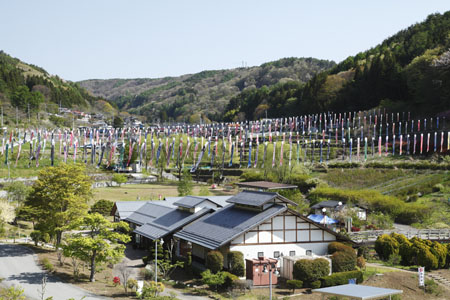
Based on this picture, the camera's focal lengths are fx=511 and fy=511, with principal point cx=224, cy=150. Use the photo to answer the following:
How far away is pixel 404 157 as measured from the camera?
72125 mm

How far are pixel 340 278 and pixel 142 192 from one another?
44291 millimetres

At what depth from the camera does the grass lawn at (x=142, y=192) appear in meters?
63.9

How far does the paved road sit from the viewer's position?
26.4 m

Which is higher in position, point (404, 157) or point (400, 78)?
point (400, 78)

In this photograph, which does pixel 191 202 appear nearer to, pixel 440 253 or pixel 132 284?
pixel 132 284

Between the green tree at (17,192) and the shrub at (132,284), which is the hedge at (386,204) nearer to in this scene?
the shrub at (132,284)

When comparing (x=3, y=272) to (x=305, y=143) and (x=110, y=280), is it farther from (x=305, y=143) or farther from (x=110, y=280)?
(x=305, y=143)

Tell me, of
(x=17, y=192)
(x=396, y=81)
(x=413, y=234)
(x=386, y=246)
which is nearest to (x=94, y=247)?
(x=386, y=246)

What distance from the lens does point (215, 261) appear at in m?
29.1

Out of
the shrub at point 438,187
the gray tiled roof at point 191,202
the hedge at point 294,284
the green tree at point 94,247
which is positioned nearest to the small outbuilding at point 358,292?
the hedge at point 294,284

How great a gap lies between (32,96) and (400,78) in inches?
3420

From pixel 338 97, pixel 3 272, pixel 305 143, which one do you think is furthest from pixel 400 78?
pixel 3 272

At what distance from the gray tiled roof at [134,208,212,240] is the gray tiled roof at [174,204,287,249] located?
834mm

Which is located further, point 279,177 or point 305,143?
point 305,143
